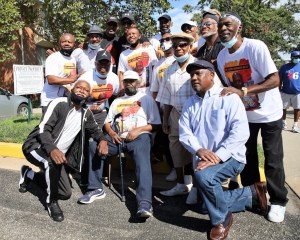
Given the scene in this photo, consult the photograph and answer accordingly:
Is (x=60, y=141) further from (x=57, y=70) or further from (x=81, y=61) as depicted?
(x=81, y=61)

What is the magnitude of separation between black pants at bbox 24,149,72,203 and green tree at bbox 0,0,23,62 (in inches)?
474

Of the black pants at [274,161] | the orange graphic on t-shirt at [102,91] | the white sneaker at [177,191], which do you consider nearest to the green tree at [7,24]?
the orange graphic on t-shirt at [102,91]

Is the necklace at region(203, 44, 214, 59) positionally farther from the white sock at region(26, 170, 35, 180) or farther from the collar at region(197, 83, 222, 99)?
the white sock at region(26, 170, 35, 180)

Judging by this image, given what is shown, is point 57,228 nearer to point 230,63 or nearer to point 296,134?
point 230,63

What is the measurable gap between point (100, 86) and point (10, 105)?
8.12m

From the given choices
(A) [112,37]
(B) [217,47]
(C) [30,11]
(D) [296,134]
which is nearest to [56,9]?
(C) [30,11]

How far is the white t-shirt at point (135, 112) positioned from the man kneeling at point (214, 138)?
35.4 inches

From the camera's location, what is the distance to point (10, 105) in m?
11.9

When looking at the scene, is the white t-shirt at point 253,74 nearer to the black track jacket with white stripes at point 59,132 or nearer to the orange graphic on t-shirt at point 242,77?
the orange graphic on t-shirt at point 242,77

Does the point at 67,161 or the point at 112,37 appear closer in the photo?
the point at 67,161

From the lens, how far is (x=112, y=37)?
5.82 metres

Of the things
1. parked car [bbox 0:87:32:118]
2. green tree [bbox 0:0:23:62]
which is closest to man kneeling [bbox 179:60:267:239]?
parked car [bbox 0:87:32:118]

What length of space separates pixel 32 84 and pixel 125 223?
22.7ft

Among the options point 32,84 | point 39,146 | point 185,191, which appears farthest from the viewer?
point 32,84
